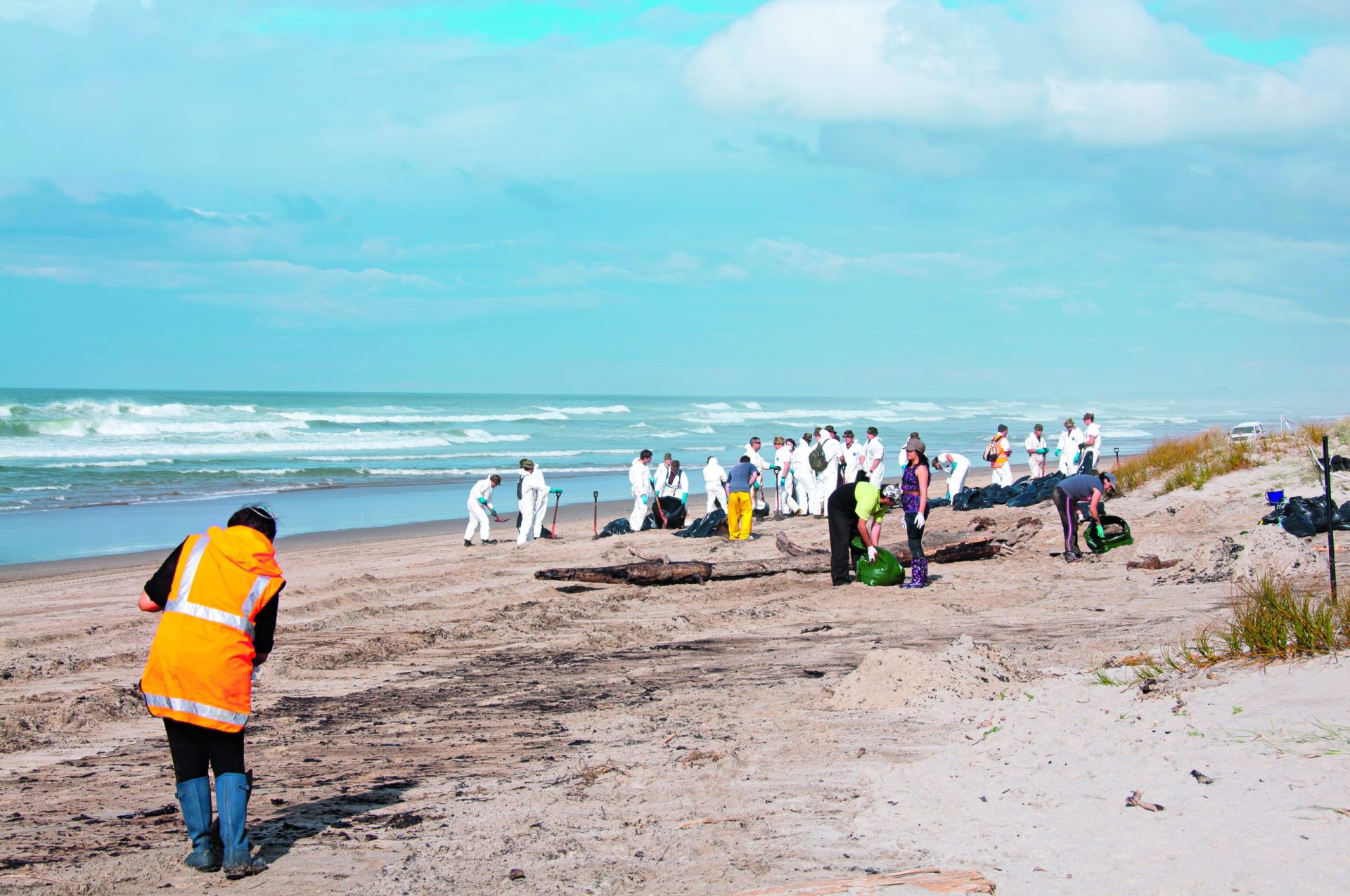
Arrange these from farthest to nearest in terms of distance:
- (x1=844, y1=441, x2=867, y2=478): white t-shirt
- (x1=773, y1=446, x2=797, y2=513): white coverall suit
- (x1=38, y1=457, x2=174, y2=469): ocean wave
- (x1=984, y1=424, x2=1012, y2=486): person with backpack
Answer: (x1=38, y1=457, x2=174, y2=469): ocean wave → (x1=984, y1=424, x2=1012, y2=486): person with backpack → (x1=773, y1=446, x2=797, y2=513): white coverall suit → (x1=844, y1=441, x2=867, y2=478): white t-shirt

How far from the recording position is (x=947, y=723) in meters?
6.17

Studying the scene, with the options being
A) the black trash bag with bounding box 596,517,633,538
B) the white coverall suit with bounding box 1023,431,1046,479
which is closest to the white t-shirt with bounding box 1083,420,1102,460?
the white coverall suit with bounding box 1023,431,1046,479

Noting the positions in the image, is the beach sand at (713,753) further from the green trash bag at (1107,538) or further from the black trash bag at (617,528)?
the black trash bag at (617,528)

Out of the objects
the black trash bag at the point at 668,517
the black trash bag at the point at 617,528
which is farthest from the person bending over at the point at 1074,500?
the black trash bag at the point at 617,528

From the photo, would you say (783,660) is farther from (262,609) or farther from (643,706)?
(262,609)

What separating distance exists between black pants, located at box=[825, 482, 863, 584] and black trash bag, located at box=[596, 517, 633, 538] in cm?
785

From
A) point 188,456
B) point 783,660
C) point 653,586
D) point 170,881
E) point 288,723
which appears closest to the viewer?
point 170,881

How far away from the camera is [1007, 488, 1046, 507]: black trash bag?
778 inches

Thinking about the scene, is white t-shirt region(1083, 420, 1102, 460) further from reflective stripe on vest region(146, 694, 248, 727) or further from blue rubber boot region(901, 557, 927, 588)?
reflective stripe on vest region(146, 694, 248, 727)

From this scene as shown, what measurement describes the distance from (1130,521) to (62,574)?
16.1 m

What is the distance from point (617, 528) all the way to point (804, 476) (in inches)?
161

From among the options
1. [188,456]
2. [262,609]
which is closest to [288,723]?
[262,609]

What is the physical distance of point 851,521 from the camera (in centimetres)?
1222

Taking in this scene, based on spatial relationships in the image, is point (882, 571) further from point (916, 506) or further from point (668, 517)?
point (668, 517)
